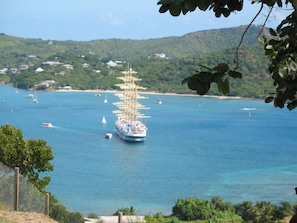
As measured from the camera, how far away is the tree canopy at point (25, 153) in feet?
29.4

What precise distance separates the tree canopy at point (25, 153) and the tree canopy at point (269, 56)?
801cm

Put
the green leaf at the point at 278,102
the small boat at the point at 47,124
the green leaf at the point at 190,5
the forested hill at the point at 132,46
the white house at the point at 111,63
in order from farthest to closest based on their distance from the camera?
the forested hill at the point at 132,46 → the white house at the point at 111,63 → the small boat at the point at 47,124 → the green leaf at the point at 278,102 → the green leaf at the point at 190,5

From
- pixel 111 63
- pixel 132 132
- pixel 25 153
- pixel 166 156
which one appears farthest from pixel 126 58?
pixel 25 153

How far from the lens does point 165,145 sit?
112 feet

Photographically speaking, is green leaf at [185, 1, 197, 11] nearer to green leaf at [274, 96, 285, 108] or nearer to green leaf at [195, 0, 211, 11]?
green leaf at [195, 0, 211, 11]

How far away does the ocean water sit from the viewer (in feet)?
73.9

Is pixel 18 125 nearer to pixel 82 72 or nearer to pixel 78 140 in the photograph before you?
pixel 78 140

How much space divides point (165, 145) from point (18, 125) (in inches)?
429

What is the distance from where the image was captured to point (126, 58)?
9575 centimetres

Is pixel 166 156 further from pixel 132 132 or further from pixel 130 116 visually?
pixel 130 116

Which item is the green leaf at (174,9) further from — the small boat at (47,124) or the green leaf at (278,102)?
the small boat at (47,124)

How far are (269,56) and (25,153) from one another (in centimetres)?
817

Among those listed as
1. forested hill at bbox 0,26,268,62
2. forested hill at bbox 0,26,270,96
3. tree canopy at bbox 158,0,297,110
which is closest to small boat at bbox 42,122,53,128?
forested hill at bbox 0,26,270,96

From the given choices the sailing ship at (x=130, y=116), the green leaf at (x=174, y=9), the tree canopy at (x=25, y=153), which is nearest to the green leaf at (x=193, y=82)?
the green leaf at (x=174, y=9)
